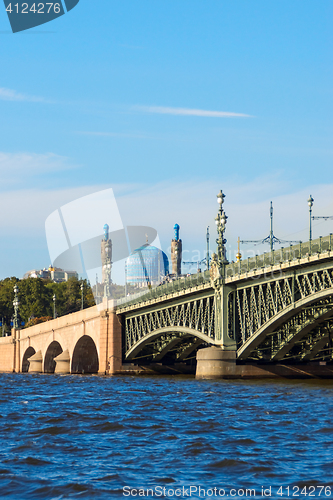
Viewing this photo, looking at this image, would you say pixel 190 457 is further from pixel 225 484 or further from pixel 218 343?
pixel 218 343

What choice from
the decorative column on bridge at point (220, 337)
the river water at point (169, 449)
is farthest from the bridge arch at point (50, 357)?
the river water at point (169, 449)

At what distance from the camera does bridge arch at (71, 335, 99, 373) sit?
8669cm

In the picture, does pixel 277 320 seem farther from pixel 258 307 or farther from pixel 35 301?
pixel 35 301

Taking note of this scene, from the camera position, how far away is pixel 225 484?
53.3 feet

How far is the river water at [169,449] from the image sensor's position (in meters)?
16.0

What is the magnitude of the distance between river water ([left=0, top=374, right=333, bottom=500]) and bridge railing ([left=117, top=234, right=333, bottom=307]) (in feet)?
40.2

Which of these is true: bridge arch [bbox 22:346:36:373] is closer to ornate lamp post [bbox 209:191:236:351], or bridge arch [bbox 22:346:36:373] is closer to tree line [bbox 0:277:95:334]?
tree line [bbox 0:277:95:334]

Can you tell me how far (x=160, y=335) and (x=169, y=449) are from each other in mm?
48357

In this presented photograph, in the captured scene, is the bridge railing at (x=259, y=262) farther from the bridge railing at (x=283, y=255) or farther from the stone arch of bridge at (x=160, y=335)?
the stone arch of bridge at (x=160, y=335)

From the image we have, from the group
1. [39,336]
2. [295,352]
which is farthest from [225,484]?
[39,336]

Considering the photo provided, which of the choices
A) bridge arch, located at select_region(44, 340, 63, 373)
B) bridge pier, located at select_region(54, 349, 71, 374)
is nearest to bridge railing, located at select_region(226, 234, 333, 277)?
bridge pier, located at select_region(54, 349, 71, 374)

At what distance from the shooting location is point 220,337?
5734 centimetres

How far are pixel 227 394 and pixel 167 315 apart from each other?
86.9 ft

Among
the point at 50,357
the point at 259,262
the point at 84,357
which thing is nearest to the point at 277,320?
the point at 259,262
